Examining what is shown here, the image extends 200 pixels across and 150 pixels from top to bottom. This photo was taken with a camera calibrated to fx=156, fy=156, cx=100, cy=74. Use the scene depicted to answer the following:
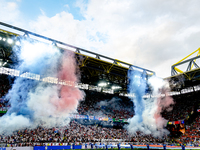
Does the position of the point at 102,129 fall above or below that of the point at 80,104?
below

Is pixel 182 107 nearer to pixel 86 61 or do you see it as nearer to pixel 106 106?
pixel 106 106

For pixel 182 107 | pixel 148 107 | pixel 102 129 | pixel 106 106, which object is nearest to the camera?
pixel 102 129

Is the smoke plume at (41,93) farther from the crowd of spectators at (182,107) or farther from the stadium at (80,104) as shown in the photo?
the crowd of spectators at (182,107)

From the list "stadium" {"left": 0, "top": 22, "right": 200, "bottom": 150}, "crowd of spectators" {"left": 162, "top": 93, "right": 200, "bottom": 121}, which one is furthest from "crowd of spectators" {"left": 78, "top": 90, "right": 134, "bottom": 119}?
"crowd of spectators" {"left": 162, "top": 93, "right": 200, "bottom": 121}

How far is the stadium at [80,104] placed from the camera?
783 inches

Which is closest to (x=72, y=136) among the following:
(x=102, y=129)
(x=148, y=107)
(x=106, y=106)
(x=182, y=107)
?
(x=102, y=129)

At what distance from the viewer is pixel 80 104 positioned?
33.8 meters

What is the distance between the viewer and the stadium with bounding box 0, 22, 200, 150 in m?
19.9

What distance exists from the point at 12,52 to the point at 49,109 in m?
9.19

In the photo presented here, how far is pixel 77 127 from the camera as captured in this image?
27766mm

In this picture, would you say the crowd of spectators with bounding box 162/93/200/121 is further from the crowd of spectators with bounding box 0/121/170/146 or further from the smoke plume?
the smoke plume

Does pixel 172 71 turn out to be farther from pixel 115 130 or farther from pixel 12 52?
pixel 12 52

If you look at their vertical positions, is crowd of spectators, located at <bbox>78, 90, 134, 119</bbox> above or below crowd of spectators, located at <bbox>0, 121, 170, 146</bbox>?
above

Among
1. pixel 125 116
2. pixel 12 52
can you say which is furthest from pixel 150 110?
pixel 12 52
